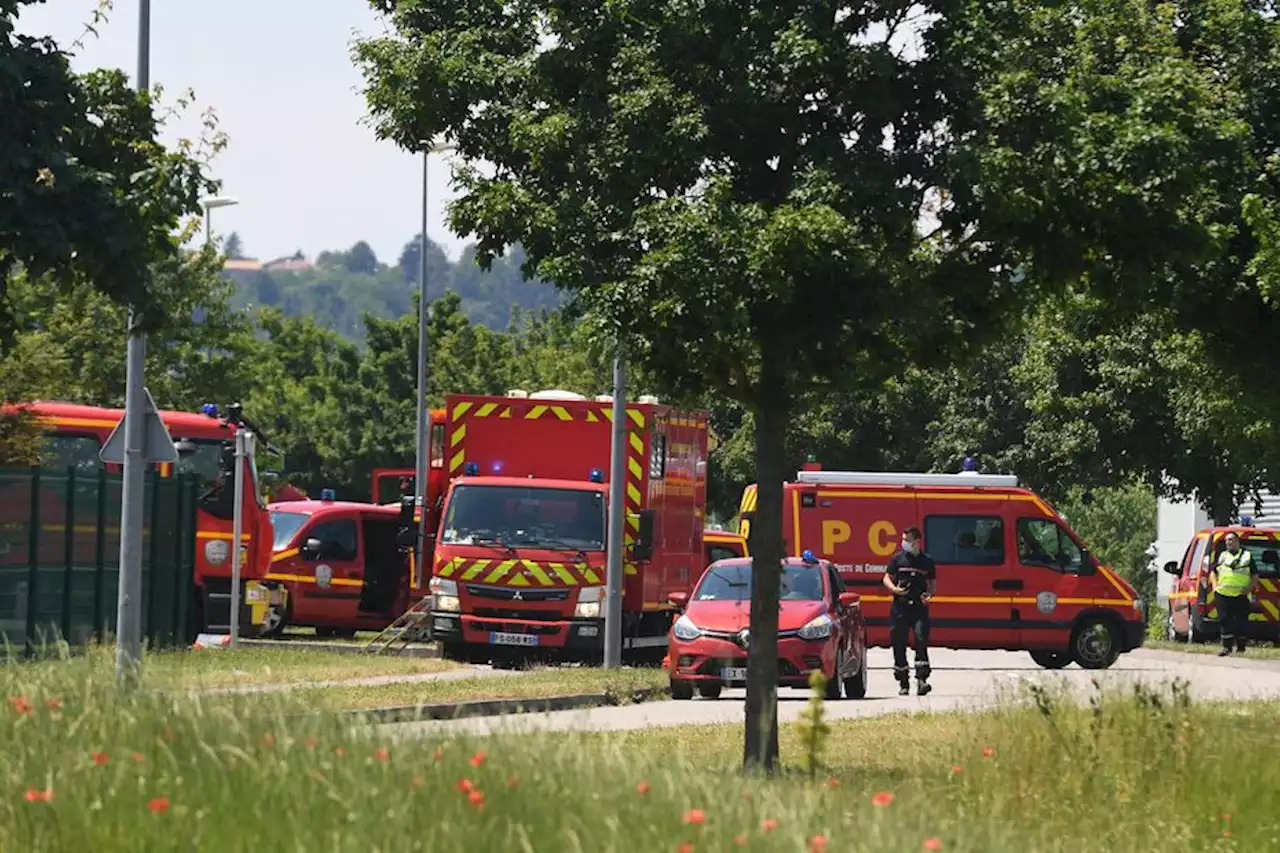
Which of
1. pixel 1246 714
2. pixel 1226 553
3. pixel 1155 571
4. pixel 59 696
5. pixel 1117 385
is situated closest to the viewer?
pixel 59 696

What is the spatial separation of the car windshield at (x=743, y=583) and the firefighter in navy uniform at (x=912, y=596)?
80cm

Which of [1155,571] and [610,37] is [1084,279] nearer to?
[610,37]

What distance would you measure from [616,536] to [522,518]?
1.62 metres

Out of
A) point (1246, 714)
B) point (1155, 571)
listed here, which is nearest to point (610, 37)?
point (1246, 714)

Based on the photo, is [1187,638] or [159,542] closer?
[159,542]

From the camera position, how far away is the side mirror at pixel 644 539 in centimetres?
2797

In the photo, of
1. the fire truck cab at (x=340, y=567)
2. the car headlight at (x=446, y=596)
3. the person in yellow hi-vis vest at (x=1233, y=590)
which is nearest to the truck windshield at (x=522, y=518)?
the car headlight at (x=446, y=596)

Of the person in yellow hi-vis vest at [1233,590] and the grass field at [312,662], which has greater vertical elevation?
the person in yellow hi-vis vest at [1233,590]

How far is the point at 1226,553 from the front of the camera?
37688mm

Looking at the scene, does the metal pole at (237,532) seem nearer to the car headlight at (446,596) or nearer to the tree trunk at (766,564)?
the car headlight at (446,596)

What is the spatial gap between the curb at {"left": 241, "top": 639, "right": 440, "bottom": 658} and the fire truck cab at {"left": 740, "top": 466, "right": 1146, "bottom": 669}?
17.6 feet

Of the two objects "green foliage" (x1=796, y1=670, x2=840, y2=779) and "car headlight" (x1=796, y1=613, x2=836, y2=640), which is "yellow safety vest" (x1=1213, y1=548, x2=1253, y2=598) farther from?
"green foliage" (x1=796, y1=670, x2=840, y2=779)

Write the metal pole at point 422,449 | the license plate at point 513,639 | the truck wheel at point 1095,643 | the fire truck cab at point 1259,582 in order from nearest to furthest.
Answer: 1. the license plate at point 513,639
2. the metal pole at point 422,449
3. the truck wheel at point 1095,643
4. the fire truck cab at point 1259,582

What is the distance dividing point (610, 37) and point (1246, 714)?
5441 millimetres
